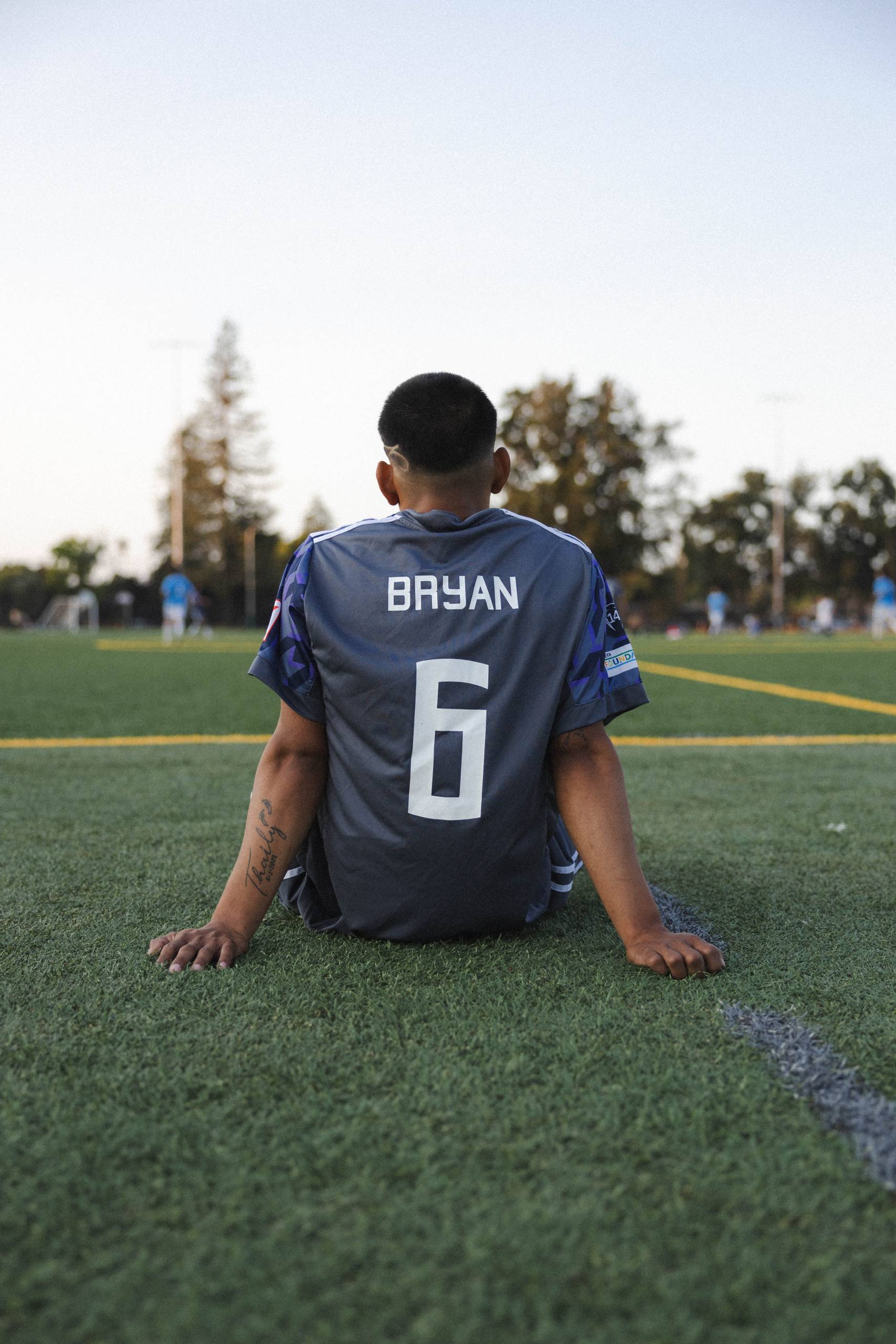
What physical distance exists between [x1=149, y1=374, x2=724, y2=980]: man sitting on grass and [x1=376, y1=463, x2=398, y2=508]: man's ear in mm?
11

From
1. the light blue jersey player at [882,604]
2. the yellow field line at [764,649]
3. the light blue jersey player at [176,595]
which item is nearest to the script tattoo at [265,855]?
the yellow field line at [764,649]

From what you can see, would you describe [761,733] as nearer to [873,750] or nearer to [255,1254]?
[873,750]

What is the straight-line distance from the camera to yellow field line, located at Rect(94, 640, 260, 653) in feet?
64.2

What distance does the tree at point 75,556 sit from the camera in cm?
8406

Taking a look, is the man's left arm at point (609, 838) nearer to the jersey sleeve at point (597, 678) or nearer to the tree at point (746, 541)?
the jersey sleeve at point (597, 678)

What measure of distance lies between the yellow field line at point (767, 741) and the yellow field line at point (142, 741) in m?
2.17

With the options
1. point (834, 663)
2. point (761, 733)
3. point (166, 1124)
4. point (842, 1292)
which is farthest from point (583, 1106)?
point (834, 663)

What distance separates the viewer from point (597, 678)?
6.87 ft

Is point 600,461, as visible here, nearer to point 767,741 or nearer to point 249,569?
point 249,569

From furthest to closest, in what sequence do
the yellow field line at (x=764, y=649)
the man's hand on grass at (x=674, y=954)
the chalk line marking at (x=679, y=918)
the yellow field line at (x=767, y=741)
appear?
the yellow field line at (x=764, y=649)
the yellow field line at (x=767, y=741)
the chalk line marking at (x=679, y=918)
the man's hand on grass at (x=674, y=954)

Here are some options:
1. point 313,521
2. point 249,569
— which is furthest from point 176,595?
point 313,521

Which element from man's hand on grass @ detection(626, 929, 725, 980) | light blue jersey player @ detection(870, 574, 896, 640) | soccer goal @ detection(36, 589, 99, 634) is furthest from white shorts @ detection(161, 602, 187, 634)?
man's hand on grass @ detection(626, 929, 725, 980)

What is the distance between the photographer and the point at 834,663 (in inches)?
610

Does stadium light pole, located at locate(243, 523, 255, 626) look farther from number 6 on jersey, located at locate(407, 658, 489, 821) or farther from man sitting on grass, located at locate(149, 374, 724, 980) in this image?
number 6 on jersey, located at locate(407, 658, 489, 821)
